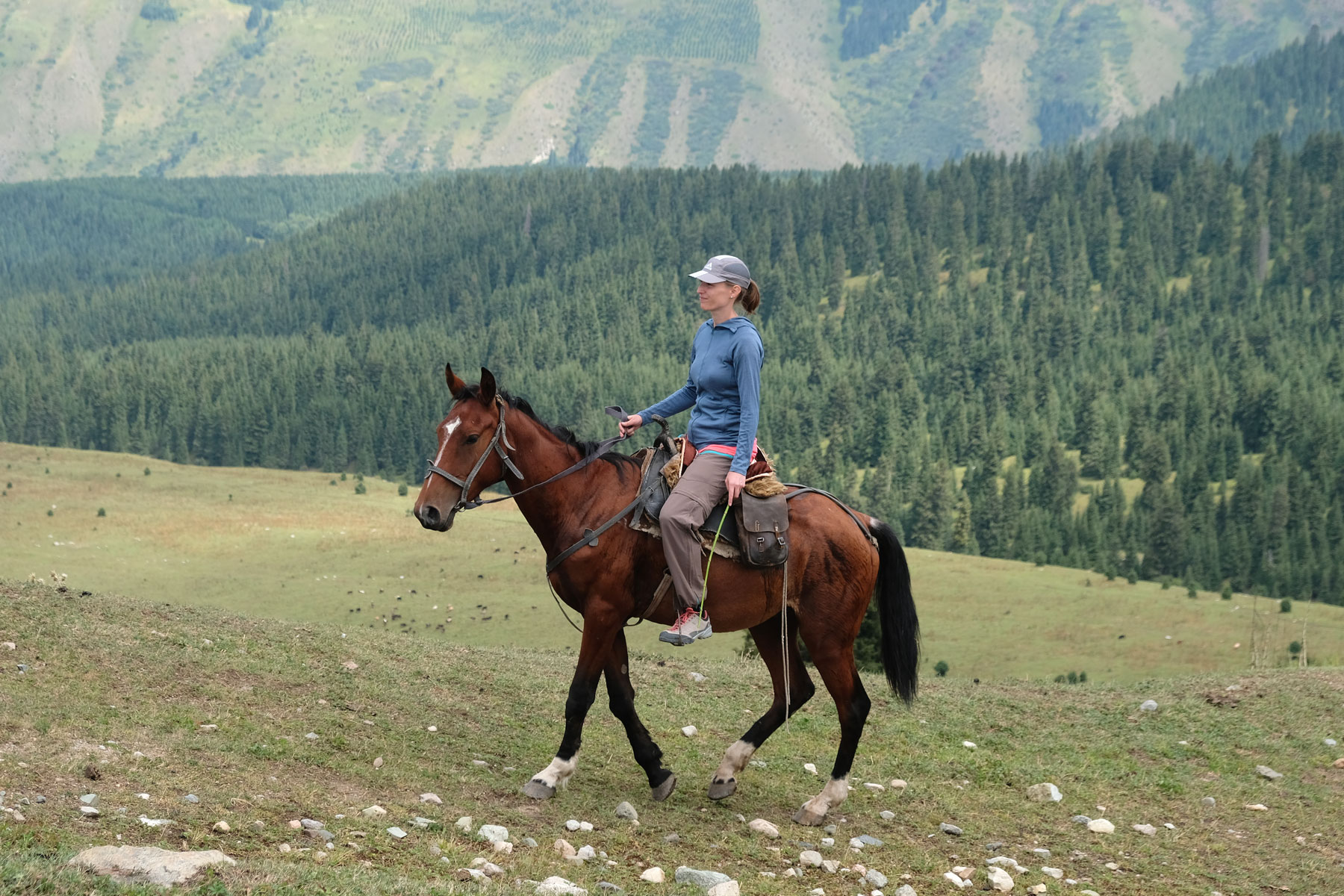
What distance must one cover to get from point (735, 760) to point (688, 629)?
2062 mm

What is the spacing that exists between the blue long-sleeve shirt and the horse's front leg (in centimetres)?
214

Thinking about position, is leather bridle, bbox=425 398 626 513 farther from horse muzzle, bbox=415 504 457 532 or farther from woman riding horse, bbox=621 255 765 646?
woman riding horse, bbox=621 255 765 646

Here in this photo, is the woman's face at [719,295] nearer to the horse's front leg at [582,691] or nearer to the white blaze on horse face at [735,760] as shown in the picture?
the horse's front leg at [582,691]

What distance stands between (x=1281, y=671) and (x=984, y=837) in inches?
493

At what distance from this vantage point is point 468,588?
66375 millimetres

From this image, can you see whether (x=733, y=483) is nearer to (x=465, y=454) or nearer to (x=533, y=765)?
(x=465, y=454)

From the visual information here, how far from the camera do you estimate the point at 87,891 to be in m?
7.74

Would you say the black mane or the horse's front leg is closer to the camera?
the horse's front leg

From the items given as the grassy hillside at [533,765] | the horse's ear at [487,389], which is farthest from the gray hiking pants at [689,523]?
the grassy hillside at [533,765]

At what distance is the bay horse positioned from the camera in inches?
496

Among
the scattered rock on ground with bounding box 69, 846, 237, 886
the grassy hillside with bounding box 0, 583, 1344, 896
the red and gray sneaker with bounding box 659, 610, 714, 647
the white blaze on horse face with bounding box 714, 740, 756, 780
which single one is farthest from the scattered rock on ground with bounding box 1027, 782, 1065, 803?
the scattered rock on ground with bounding box 69, 846, 237, 886

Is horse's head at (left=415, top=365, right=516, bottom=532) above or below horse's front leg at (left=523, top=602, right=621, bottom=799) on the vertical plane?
above

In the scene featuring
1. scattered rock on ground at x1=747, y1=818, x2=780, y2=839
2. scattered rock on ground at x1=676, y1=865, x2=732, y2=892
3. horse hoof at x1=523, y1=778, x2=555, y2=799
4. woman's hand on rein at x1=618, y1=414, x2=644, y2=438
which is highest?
woman's hand on rein at x1=618, y1=414, x2=644, y2=438


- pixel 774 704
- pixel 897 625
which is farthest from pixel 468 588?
pixel 774 704
